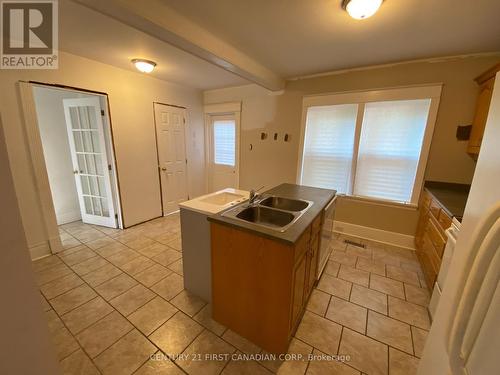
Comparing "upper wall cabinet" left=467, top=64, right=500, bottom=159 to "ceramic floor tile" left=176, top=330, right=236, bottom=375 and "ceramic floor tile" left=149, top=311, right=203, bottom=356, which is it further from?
"ceramic floor tile" left=149, top=311, right=203, bottom=356

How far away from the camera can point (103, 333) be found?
163cm

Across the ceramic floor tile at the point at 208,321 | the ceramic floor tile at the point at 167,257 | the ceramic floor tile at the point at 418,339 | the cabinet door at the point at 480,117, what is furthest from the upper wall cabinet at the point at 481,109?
the ceramic floor tile at the point at 167,257

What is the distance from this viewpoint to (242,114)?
13.4 feet

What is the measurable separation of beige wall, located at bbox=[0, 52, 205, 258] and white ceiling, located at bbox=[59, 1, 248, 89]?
211 mm

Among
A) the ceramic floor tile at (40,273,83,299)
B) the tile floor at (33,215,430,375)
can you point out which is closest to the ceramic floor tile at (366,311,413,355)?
the tile floor at (33,215,430,375)

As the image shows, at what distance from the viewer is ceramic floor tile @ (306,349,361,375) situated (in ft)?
4.59

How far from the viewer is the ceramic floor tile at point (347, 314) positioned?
176 cm

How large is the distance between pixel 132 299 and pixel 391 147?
144 inches

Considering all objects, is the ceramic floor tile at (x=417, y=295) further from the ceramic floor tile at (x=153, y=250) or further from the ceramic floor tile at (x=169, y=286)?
the ceramic floor tile at (x=153, y=250)

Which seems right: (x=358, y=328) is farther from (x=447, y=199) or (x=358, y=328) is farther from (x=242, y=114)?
(x=242, y=114)

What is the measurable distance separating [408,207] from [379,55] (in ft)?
6.75

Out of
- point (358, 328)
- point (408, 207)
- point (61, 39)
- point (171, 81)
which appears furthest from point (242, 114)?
point (358, 328)

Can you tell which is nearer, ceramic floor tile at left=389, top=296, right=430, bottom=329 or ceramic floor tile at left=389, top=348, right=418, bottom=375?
ceramic floor tile at left=389, top=348, right=418, bottom=375

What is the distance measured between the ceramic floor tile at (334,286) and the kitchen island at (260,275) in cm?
60
